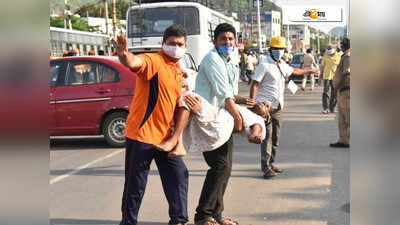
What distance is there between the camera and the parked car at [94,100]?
10.3 metres

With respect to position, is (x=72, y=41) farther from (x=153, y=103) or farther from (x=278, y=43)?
(x=153, y=103)

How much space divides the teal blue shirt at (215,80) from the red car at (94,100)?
5.29 metres

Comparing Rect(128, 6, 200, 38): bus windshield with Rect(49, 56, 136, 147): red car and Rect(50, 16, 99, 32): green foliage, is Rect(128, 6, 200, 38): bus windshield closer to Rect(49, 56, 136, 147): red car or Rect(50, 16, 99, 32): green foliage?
Rect(49, 56, 136, 147): red car

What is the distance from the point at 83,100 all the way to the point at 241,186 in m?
4.40

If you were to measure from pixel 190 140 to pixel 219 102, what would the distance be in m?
0.46

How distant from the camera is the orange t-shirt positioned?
4477mm

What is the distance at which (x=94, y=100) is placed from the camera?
1034 cm

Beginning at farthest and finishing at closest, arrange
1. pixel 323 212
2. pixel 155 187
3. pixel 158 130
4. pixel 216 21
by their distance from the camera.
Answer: pixel 216 21 → pixel 155 187 → pixel 323 212 → pixel 158 130

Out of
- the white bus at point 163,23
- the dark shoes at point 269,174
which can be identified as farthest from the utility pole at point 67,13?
the dark shoes at point 269,174

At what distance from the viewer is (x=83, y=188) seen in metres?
7.11

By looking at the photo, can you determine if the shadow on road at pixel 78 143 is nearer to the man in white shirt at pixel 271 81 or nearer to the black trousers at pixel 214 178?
the man in white shirt at pixel 271 81

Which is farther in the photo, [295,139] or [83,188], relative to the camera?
[295,139]
